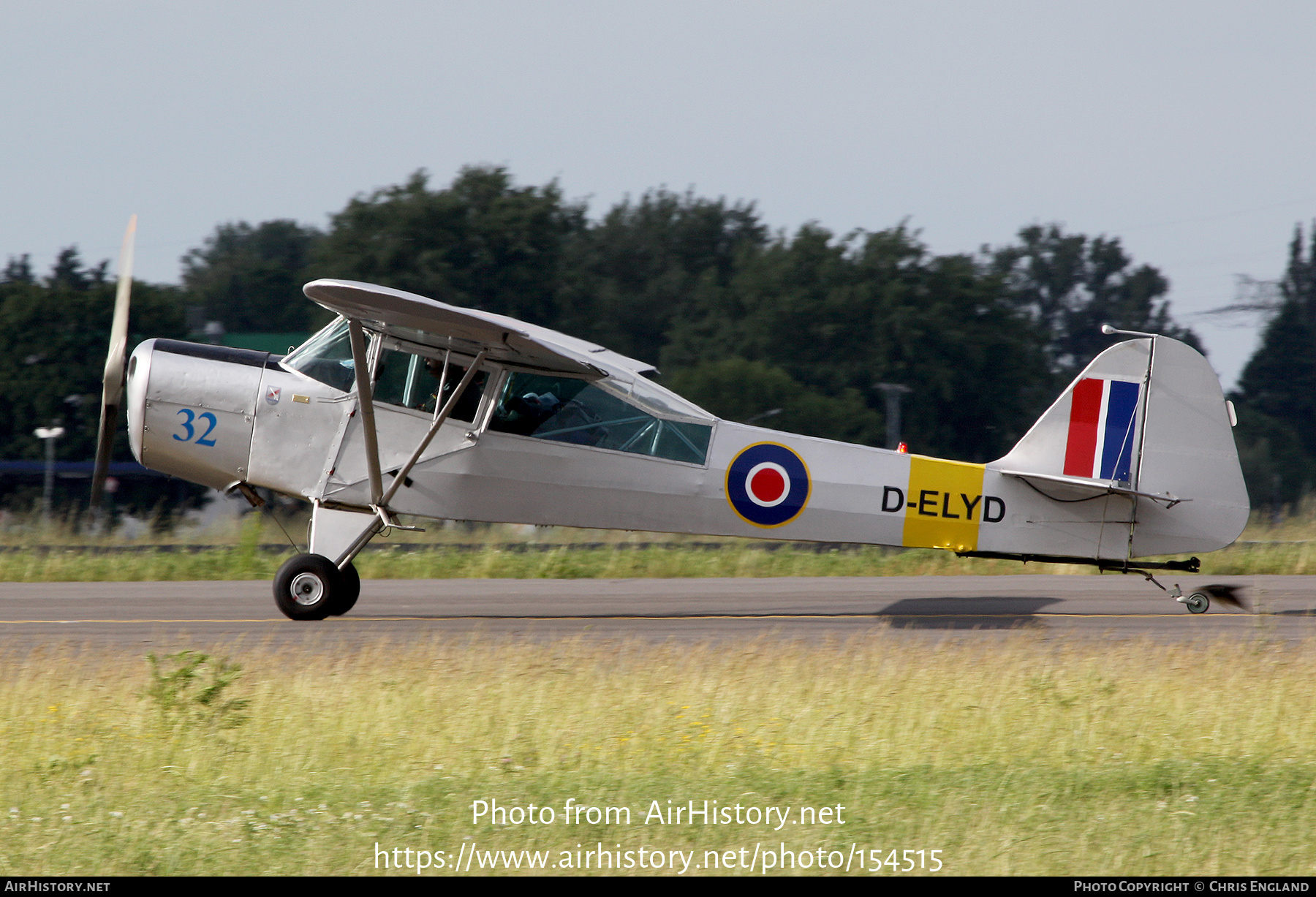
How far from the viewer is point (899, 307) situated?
150 feet

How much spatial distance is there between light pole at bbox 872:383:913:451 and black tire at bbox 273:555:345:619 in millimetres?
21628

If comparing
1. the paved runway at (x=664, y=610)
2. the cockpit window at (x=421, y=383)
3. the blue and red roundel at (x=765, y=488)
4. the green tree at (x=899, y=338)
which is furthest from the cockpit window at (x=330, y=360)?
the green tree at (x=899, y=338)

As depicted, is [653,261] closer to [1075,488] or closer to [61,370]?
[61,370]

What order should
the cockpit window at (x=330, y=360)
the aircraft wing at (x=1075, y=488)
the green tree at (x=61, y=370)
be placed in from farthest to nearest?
the green tree at (x=61, y=370) < the cockpit window at (x=330, y=360) < the aircraft wing at (x=1075, y=488)

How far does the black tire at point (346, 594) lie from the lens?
10266 millimetres

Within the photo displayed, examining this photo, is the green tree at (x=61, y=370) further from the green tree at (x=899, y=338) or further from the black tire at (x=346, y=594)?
the black tire at (x=346, y=594)

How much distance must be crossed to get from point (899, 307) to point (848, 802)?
138ft

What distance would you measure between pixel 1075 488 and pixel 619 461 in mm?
4013

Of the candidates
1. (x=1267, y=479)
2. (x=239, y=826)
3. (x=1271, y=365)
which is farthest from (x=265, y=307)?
(x=239, y=826)

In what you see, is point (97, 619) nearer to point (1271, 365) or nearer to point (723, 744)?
point (723, 744)

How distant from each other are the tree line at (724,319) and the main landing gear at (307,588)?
26.3 m

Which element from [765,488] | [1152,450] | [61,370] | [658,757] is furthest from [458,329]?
[61,370]

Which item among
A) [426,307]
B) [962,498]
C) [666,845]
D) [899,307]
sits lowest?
[666,845]

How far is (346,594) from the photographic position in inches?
407
